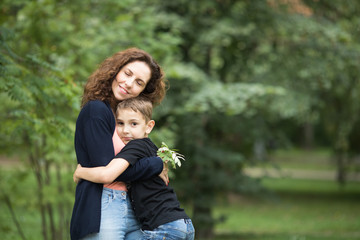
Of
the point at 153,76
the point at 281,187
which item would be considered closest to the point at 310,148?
the point at 281,187

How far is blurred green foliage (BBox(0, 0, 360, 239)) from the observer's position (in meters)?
7.08

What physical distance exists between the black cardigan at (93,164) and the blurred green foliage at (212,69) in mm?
3735

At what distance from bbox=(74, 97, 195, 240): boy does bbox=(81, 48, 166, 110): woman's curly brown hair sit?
0.66 ft

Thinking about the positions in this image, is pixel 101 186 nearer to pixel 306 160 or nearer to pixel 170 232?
pixel 170 232

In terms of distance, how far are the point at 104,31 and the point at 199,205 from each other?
15.9 feet

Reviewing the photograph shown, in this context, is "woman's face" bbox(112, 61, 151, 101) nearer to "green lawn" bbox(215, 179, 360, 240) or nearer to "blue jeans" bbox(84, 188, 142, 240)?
"blue jeans" bbox(84, 188, 142, 240)

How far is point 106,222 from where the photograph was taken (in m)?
2.74

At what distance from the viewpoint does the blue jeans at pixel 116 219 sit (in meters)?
2.72

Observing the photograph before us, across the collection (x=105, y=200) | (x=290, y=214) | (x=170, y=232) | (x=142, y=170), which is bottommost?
(x=290, y=214)

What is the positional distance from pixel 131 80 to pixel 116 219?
2.84 feet

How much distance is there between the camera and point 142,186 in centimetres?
281

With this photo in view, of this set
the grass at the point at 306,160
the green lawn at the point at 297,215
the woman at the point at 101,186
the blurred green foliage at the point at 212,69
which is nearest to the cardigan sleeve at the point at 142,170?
the woman at the point at 101,186

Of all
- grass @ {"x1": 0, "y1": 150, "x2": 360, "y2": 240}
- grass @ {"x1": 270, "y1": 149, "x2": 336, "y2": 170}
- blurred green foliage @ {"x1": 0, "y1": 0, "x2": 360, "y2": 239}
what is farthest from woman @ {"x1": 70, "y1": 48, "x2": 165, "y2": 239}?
grass @ {"x1": 270, "y1": 149, "x2": 336, "y2": 170}

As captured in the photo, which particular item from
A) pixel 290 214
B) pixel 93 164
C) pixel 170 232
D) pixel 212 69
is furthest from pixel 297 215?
pixel 93 164
